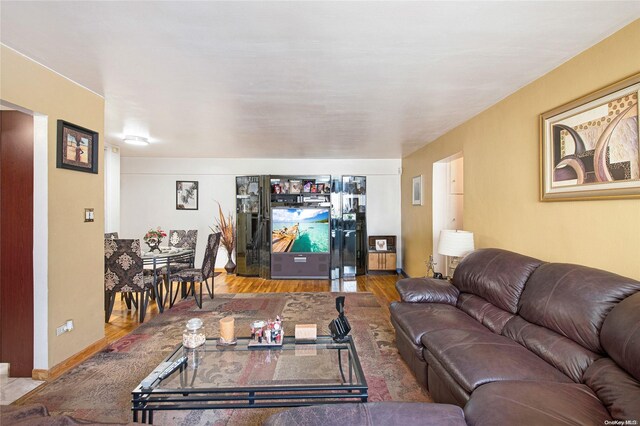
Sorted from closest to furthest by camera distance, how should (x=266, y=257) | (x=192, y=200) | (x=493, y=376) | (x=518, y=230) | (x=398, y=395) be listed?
(x=493, y=376) < (x=398, y=395) < (x=518, y=230) < (x=266, y=257) < (x=192, y=200)

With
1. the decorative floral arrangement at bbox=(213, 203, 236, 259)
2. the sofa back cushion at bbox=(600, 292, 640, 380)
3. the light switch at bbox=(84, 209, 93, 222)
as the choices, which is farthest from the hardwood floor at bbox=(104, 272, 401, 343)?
the sofa back cushion at bbox=(600, 292, 640, 380)

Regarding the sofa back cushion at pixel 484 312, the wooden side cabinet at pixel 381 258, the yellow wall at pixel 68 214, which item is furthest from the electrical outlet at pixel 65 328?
the wooden side cabinet at pixel 381 258

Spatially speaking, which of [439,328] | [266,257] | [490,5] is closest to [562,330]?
[439,328]

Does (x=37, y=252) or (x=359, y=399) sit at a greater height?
(x=37, y=252)

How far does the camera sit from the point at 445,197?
479 cm

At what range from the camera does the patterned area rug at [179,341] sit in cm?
204

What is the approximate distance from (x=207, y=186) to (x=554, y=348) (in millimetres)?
6513

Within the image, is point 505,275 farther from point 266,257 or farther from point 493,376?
point 266,257

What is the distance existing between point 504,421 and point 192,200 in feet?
22.0

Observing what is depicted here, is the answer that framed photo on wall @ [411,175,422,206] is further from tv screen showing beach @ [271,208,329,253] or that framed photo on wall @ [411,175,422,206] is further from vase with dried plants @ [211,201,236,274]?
vase with dried plants @ [211,201,236,274]

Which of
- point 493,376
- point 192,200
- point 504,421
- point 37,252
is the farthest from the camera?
point 192,200

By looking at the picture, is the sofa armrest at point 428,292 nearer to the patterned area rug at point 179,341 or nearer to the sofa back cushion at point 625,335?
the patterned area rug at point 179,341

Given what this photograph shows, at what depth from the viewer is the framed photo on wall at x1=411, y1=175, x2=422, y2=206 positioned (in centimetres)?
538

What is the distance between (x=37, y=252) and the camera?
95.1 inches
